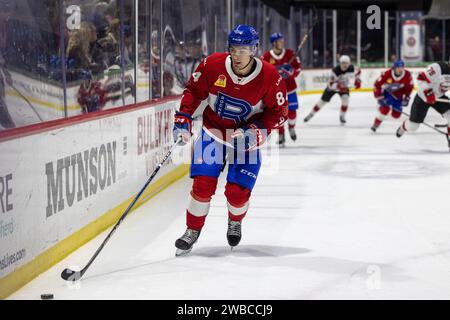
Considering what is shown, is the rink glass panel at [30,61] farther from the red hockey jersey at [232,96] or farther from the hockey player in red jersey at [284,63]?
the hockey player in red jersey at [284,63]

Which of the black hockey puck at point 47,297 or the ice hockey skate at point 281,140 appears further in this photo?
the ice hockey skate at point 281,140

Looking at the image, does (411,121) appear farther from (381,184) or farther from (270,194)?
(270,194)

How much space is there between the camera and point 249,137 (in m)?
4.78

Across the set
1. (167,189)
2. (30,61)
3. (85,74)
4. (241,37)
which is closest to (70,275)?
(30,61)

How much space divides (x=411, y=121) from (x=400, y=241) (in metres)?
5.95

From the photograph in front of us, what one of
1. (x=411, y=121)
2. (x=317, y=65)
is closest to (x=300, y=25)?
(x=317, y=65)

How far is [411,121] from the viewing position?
36.2 ft

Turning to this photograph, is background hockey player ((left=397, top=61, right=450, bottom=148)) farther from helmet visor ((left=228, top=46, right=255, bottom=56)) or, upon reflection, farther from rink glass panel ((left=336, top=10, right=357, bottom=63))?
rink glass panel ((left=336, top=10, right=357, bottom=63))

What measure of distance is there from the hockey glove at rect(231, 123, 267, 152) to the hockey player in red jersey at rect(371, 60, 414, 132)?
28.2 ft

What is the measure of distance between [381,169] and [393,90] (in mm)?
4512

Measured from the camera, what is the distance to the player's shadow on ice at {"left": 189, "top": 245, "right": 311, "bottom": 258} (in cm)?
487

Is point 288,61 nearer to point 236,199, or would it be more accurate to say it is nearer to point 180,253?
point 236,199

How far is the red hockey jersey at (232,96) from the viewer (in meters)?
4.78

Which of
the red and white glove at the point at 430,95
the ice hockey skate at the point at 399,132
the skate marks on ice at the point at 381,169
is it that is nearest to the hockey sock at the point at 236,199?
the skate marks on ice at the point at 381,169
